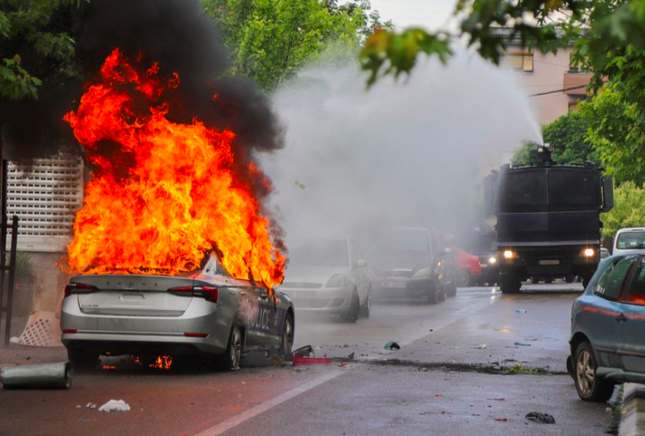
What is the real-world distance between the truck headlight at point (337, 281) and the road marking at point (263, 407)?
26.7 ft

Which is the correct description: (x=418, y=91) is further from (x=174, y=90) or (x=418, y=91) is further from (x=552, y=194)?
(x=174, y=90)

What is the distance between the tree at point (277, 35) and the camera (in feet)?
80.9

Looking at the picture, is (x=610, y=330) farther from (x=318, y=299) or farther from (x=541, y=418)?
(x=318, y=299)

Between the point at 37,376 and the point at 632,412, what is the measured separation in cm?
522

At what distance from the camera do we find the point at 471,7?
3.48 meters

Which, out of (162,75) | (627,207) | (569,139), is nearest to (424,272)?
(162,75)

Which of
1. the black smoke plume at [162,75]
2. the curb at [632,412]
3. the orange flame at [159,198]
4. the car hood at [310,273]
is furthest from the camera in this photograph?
the car hood at [310,273]

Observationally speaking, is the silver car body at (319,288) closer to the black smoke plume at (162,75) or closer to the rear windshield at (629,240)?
the black smoke plume at (162,75)

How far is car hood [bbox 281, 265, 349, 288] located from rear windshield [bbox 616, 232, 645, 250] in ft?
34.1

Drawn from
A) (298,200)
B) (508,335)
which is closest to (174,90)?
(508,335)

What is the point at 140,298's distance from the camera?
38.4ft

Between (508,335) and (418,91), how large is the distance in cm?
1194

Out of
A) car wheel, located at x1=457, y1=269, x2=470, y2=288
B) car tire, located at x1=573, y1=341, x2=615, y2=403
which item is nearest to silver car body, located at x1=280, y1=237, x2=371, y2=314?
car tire, located at x1=573, y1=341, x2=615, y2=403

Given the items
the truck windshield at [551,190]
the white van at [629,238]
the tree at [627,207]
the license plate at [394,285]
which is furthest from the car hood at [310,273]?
the tree at [627,207]
